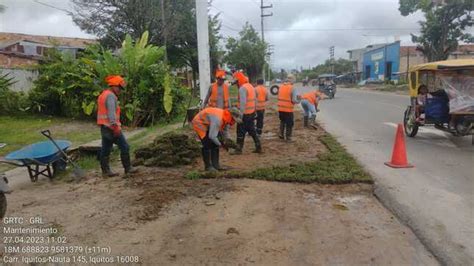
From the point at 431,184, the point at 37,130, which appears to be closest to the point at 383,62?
the point at 37,130

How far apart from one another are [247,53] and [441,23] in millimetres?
19352

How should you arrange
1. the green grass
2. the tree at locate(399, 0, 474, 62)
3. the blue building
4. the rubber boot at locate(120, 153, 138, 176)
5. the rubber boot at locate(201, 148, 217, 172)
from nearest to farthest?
the rubber boot at locate(201, 148, 217, 172)
the rubber boot at locate(120, 153, 138, 176)
the green grass
the tree at locate(399, 0, 474, 62)
the blue building

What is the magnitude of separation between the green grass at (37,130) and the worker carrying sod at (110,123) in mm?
3782

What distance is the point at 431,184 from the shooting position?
6.91 metres

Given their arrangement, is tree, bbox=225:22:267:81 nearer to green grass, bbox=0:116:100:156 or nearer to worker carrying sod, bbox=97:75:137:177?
green grass, bbox=0:116:100:156

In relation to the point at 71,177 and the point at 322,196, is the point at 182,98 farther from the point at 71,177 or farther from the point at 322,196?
the point at 322,196

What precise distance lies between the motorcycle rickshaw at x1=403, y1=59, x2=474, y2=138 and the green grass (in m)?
8.49

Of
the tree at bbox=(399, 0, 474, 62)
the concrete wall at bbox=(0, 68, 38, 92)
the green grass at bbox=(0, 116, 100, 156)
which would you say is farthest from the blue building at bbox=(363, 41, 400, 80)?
the green grass at bbox=(0, 116, 100, 156)

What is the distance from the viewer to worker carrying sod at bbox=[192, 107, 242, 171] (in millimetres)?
7141

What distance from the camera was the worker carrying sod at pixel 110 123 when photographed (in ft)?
25.1

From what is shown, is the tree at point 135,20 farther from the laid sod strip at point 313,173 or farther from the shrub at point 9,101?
the laid sod strip at point 313,173

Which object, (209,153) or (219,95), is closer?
(209,153)

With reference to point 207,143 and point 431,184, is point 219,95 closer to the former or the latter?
point 207,143

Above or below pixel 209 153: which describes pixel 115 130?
above
